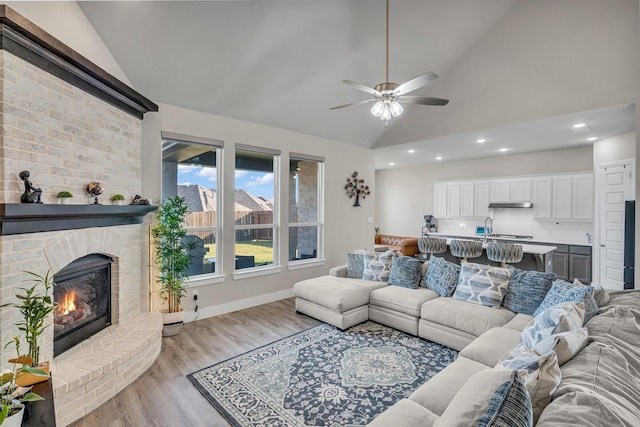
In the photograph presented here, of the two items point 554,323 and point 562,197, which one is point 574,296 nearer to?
point 554,323

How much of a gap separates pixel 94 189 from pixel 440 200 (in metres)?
7.41

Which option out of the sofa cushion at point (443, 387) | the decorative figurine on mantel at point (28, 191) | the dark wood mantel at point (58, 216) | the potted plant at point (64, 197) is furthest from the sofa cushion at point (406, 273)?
the decorative figurine on mantel at point (28, 191)

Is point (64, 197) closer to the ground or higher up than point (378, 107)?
closer to the ground

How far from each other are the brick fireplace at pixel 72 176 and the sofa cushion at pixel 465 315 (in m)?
2.84

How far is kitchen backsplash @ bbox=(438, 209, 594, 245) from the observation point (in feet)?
20.0

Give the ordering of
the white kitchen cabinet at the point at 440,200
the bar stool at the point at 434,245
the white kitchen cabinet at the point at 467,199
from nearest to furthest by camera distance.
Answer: the bar stool at the point at 434,245, the white kitchen cabinet at the point at 467,199, the white kitchen cabinet at the point at 440,200

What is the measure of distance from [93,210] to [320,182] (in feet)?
11.9

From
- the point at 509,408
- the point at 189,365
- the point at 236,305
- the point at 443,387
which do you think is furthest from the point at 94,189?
the point at 509,408

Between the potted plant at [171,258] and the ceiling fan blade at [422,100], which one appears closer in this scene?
the ceiling fan blade at [422,100]

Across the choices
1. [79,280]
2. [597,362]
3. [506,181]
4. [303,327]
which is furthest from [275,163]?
[506,181]

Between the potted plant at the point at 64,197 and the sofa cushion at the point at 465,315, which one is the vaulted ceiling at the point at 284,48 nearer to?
the potted plant at the point at 64,197

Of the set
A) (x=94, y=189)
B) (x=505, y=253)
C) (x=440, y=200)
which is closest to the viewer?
(x=94, y=189)

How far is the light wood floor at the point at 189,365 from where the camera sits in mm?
2127

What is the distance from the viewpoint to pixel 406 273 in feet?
12.6
